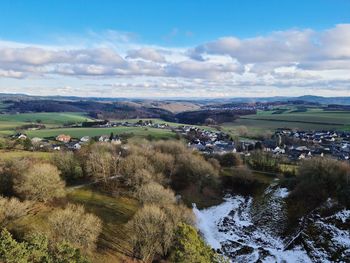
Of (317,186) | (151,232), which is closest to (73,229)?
(151,232)

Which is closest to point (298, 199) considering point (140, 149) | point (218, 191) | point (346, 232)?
point (346, 232)

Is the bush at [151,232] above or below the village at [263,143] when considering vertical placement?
above

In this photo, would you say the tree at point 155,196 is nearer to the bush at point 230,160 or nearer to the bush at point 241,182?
the bush at point 241,182

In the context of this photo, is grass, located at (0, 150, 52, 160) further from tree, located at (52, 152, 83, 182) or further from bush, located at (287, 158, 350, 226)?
bush, located at (287, 158, 350, 226)


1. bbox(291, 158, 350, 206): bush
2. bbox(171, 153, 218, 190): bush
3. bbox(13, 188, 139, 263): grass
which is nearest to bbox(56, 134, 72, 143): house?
bbox(171, 153, 218, 190): bush

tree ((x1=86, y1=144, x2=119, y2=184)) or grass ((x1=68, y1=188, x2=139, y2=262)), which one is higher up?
tree ((x1=86, y1=144, x2=119, y2=184))

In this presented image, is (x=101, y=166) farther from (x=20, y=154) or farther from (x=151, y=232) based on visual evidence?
(x=151, y=232)

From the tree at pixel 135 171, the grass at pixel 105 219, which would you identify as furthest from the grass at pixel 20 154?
the grass at pixel 105 219
